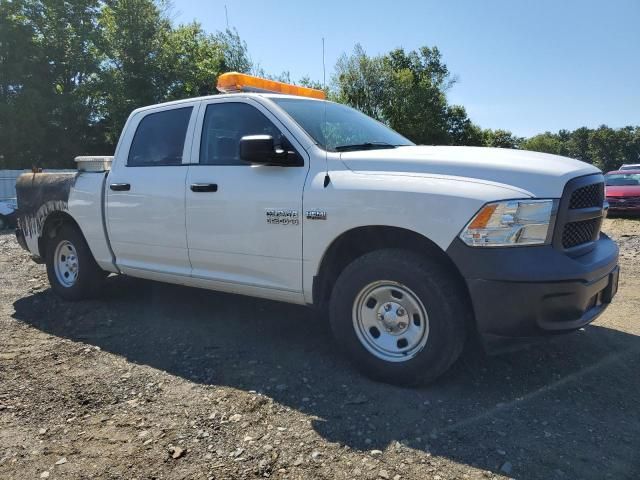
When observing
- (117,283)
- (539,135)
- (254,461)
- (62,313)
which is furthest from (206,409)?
(539,135)

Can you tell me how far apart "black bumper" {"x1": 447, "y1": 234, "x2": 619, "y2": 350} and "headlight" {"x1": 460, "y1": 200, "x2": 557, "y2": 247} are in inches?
2.1

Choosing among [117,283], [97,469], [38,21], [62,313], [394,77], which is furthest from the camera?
[394,77]

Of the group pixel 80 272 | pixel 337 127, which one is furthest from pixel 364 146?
pixel 80 272

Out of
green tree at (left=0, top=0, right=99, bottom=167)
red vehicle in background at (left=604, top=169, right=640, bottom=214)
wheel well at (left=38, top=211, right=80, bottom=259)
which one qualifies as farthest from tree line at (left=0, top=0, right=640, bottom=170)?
wheel well at (left=38, top=211, right=80, bottom=259)

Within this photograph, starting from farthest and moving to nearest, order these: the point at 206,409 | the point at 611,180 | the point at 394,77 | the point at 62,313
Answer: the point at 394,77
the point at 611,180
the point at 62,313
the point at 206,409

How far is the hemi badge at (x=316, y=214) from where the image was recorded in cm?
357

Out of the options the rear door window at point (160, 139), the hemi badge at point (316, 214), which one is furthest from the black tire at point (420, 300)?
the rear door window at point (160, 139)

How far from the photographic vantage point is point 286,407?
10.8 feet

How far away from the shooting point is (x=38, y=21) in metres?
30.0

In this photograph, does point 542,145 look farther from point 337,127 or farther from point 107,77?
point 337,127

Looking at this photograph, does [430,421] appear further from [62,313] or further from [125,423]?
[62,313]

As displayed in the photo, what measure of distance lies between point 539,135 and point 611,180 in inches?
4880

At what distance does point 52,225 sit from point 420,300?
14.6 feet

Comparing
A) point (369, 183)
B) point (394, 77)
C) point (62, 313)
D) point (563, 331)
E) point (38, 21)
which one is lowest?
point (62, 313)
